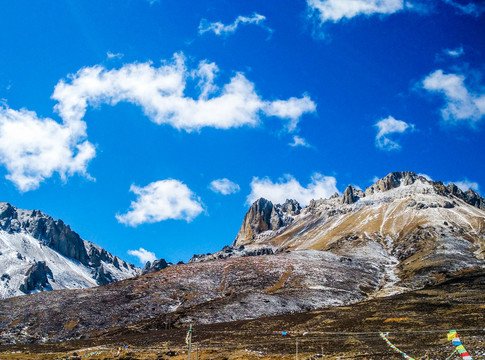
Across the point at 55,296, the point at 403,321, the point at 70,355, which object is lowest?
the point at 70,355

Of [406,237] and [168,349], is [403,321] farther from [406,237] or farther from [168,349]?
[406,237]

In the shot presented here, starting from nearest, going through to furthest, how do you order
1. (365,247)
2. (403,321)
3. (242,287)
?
(403,321) < (242,287) < (365,247)

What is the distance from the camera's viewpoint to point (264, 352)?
50.1 metres

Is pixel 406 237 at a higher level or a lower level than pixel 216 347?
higher

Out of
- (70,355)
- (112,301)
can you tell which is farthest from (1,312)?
(70,355)

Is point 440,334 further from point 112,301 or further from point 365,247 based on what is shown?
point 365,247

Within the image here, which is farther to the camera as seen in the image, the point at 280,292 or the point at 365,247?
the point at 365,247

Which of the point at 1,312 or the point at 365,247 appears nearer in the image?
the point at 1,312

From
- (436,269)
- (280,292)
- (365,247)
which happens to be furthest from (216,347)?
(365,247)

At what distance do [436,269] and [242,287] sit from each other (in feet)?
219

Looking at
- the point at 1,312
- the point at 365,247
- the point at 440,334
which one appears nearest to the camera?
the point at 440,334

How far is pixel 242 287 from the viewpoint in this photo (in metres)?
121

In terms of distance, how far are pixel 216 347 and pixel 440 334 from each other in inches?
1196

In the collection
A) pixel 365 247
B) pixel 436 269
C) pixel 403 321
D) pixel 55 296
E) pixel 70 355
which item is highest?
pixel 365 247
